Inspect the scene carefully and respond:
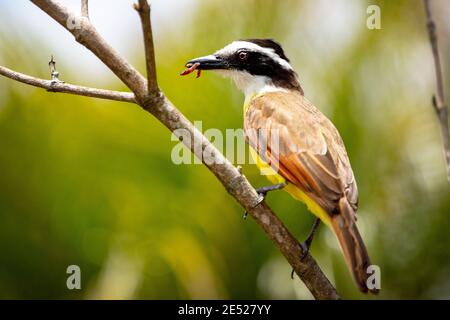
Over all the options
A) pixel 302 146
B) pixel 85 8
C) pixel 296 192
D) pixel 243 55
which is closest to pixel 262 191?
pixel 296 192

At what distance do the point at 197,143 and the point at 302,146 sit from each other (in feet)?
3.19

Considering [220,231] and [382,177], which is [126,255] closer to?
[220,231]

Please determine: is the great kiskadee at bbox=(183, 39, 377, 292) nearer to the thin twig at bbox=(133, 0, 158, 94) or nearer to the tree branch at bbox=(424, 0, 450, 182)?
the thin twig at bbox=(133, 0, 158, 94)

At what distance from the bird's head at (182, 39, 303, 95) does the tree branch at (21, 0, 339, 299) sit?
1417 mm

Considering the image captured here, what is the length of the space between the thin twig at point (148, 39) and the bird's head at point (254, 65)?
145cm

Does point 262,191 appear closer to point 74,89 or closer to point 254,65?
point 74,89

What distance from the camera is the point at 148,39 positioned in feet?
9.79

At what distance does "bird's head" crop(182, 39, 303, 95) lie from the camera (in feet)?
15.6

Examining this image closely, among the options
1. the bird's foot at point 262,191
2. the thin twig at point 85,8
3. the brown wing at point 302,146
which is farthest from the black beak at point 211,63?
the thin twig at point 85,8

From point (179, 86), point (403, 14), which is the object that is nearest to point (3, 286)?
point (179, 86)
